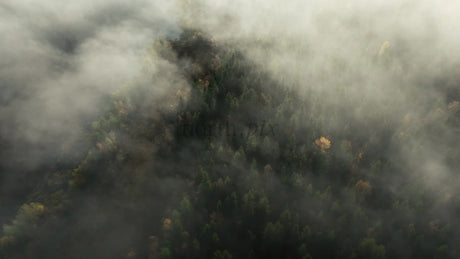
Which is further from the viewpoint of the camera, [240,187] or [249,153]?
[249,153]

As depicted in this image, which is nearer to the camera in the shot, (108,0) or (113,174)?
(113,174)

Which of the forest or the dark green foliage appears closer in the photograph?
the dark green foliage

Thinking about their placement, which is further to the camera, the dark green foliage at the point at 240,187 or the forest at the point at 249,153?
the forest at the point at 249,153

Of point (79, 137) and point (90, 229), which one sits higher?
point (79, 137)

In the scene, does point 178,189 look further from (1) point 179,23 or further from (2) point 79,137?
(1) point 179,23

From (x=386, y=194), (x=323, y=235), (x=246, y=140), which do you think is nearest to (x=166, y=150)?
(x=246, y=140)

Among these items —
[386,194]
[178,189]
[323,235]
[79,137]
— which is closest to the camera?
[323,235]

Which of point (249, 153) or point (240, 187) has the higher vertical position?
point (249, 153)

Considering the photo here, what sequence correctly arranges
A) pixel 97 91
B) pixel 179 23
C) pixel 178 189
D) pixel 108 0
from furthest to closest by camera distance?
pixel 108 0 → pixel 179 23 → pixel 97 91 → pixel 178 189
